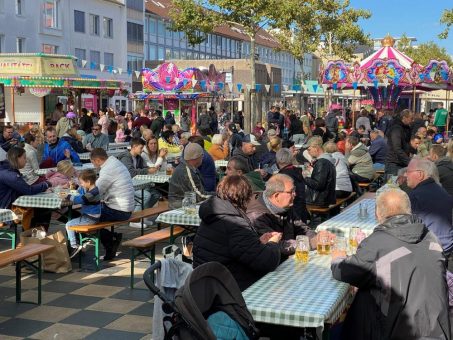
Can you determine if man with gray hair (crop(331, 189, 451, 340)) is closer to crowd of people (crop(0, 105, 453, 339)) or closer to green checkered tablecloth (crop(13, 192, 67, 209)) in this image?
crowd of people (crop(0, 105, 453, 339))

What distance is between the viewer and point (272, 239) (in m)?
4.64

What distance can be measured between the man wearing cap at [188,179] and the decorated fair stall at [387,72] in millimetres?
15091

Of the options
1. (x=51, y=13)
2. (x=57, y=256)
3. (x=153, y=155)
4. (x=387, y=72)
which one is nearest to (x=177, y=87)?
(x=387, y=72)

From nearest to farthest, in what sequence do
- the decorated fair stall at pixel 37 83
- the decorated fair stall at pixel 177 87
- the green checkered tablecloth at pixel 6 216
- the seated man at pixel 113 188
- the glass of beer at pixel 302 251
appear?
the glass of beer at pixel 302 251, the green checkered tablecloth at pixel 6 216, the seated man at pixel 113 188, the decorated fair stall at pixel 37 83, the decorated fair stall at pixel 177 87

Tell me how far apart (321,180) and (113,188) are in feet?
9.42

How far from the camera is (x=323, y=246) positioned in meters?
4.90

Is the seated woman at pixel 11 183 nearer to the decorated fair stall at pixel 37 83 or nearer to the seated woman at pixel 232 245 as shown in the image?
the seated woman at pixel 232 245

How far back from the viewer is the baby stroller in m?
3.20

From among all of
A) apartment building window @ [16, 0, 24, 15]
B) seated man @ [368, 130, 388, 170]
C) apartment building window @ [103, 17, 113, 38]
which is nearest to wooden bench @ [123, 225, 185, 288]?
seated man @ [368, 130, 388, 170]

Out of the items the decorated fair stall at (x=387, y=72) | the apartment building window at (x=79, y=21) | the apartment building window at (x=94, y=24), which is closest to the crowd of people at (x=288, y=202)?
the decorated fair stall at (x=387, y=72)

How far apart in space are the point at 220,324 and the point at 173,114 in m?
22.9

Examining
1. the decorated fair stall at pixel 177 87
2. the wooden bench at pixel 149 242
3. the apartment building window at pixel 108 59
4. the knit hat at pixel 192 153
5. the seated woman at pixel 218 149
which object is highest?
the apartment building window at pixel 108 59

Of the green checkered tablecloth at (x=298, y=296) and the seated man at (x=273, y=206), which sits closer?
the green checkered tablecloth at (x=298, y=296)

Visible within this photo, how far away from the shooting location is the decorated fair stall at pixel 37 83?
22.5 metres
